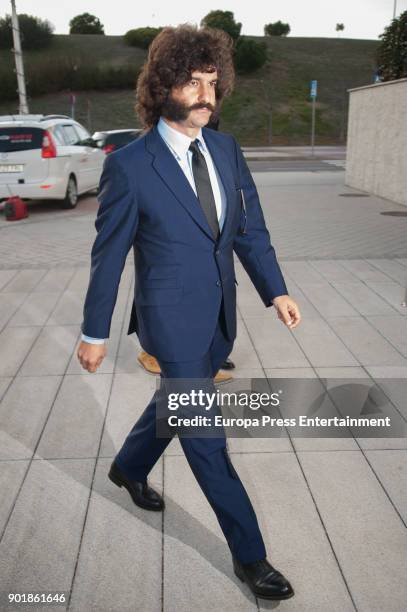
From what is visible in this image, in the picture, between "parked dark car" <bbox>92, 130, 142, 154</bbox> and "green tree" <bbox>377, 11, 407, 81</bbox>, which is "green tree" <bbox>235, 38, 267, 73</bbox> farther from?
"green tree" <bbox>377, 11, 407, 81</bbox>

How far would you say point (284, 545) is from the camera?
2625mm

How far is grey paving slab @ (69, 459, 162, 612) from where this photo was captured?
2.34 meters

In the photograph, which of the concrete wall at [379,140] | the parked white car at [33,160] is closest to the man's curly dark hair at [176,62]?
the parked white car at [33,160]

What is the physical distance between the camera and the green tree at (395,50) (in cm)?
1223

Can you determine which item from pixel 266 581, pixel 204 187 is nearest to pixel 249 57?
pixel 204 187

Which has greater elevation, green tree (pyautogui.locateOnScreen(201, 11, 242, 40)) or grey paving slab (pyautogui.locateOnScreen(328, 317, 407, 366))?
green tree (pyautogui.locateOnScreen(201, 11, 242, 40))

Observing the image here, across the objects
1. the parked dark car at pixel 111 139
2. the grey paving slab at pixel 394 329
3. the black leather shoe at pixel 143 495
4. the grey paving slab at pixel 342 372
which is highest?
the parked dark car at pixel 111 139

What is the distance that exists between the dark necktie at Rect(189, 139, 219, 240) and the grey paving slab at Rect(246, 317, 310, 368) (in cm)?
230

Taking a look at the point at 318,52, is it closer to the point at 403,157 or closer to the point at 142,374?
the point at 403,157

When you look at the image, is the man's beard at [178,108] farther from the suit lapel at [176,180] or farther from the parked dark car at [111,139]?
the parked dark car at [111,139]

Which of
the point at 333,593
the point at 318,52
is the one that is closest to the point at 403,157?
the point at 333,593

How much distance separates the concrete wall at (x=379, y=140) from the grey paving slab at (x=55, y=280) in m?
7.02

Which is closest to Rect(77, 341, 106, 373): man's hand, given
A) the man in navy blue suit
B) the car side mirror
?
the man in navy blue suit

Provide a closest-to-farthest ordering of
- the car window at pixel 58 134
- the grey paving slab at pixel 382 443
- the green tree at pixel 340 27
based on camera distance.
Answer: the grey paving slab at pixel 382 443 → the car window at pixel 58 134 → the green tree at pixel 340 27
